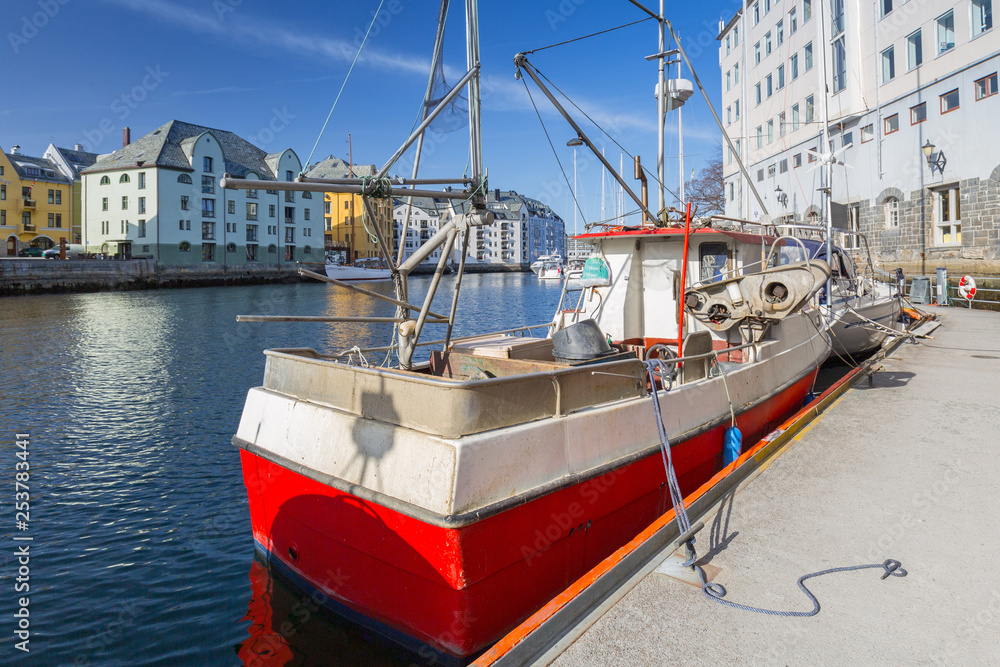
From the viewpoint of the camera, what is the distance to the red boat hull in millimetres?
3748

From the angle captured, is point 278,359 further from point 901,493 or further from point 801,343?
point 801,343

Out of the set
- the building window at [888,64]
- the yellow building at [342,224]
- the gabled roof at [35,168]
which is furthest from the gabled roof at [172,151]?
the building window at [888,64]

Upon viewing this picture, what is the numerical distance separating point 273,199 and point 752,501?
68.4m

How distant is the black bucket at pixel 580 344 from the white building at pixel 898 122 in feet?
40.1

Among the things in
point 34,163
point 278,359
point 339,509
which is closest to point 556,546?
point 339,509

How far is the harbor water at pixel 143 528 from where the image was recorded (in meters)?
4.64

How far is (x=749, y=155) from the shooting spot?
3709cm

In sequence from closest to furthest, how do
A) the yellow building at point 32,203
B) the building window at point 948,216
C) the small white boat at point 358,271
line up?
the building window at point 948,216 < the yellow building at point 32,203 < the small white boat at point 358,271

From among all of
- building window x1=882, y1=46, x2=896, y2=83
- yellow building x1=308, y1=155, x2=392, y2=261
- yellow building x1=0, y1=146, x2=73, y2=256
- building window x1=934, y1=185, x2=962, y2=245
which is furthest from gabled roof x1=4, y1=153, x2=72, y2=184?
building window x1=934, y1=185, x2=962, y2=245

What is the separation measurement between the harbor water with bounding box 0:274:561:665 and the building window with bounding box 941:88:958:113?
82.4 feet

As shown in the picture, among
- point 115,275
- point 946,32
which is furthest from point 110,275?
point 946,32

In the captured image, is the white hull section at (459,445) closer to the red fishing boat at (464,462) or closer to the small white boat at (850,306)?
the red fishing boat at (464,462)

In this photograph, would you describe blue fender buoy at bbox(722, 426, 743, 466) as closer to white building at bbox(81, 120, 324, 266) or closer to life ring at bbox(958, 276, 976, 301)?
life ring at bbox(958, 276, 976, 301)

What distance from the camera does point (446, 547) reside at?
364 cm
